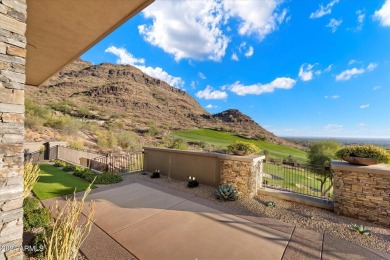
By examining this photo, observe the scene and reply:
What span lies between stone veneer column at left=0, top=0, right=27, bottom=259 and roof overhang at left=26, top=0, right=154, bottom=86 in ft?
4.47

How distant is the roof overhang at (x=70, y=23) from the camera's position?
3172mm

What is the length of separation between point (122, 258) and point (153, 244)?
600 millimetres

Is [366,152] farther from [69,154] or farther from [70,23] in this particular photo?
[69,154]

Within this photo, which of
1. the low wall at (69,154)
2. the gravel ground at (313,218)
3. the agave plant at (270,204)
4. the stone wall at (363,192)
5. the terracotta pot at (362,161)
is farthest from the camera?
the low wall at (69,154)

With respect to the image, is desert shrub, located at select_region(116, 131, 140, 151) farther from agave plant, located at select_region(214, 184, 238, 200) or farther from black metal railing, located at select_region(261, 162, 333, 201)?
agave plant, located at select_region(214, 184, 238, 200)

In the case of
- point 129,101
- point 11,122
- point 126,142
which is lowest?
point 126,142

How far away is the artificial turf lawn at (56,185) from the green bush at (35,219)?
1737mm

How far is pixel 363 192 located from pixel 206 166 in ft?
15.2

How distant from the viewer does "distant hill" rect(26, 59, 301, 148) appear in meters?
39.4

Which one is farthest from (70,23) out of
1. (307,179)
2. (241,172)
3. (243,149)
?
(307,179)

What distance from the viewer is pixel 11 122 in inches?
78.1

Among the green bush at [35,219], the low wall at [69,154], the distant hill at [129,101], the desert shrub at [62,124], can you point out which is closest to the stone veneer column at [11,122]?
the green bush at [35,219]

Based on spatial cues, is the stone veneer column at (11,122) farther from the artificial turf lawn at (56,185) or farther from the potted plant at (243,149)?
the potted plant at (243,149)

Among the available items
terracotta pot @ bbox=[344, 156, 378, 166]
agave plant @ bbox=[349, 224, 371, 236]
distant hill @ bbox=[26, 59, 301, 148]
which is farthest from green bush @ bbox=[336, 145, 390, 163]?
distant hill @ bbox=[26, 59, 301, 148]
